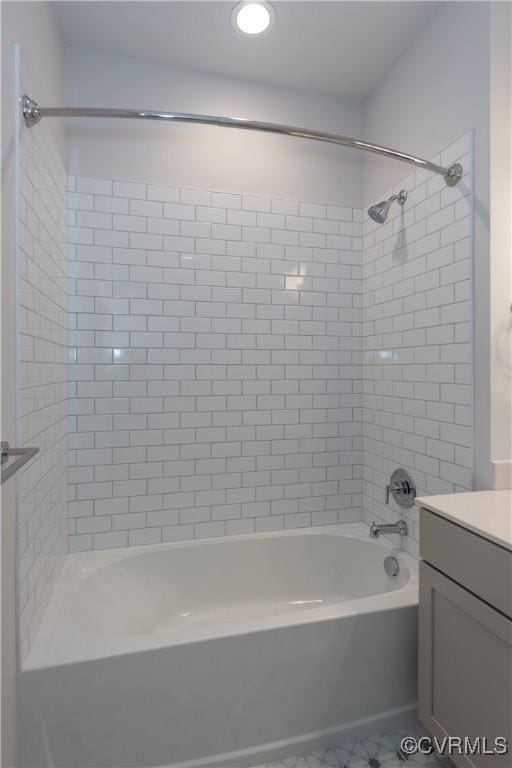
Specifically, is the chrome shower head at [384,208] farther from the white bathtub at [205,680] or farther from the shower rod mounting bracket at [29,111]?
the white bathtub at [205,680]

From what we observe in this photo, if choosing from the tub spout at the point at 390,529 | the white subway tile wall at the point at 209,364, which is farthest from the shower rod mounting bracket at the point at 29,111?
the tub spout at the point at 390,529

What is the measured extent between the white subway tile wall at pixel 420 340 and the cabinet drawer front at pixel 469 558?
1.25 feet

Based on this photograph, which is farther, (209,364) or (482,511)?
(209,364)

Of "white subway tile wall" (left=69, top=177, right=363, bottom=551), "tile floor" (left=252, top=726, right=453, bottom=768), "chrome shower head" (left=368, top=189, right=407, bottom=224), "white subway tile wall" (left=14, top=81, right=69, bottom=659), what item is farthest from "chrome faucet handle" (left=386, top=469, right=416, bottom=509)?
"white subway tile wall" (left=14, top=81, right=69, bottom=659)

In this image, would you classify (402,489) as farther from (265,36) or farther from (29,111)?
(265,36)

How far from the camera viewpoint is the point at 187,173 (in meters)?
2.07

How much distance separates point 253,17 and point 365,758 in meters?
2.96

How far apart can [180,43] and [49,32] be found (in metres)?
0.58

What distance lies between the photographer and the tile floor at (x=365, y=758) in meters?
1.36

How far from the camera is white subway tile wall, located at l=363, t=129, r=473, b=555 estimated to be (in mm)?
1608

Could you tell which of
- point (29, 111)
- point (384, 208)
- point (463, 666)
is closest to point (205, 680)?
point (463, 666)

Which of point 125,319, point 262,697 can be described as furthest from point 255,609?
point 125,319

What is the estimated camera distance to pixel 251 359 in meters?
2.17

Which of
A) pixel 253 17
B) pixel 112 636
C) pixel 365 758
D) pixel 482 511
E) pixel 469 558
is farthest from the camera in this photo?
pixel 253 17
